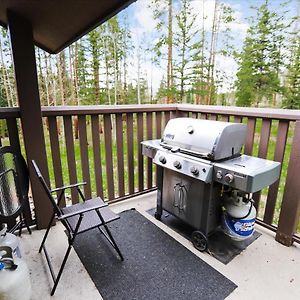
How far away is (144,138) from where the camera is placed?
104 inches

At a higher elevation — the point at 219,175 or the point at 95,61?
the point at 95,61

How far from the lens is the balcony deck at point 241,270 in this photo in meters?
1.40

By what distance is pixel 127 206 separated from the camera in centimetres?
250

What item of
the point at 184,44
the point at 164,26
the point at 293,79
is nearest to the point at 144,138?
the point at 184,44

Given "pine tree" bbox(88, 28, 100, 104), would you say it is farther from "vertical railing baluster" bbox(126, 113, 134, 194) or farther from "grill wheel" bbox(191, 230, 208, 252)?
"grill wheel" bbox(191, 230, 208, 252)

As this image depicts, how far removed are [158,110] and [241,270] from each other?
6.02ft

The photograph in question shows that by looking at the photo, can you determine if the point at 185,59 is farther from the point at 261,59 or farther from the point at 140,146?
the point at 140,146

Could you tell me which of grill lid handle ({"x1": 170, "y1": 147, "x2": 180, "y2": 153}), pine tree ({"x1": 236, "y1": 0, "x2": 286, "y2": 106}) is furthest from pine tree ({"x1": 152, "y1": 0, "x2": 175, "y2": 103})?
grill lid handle ({"x1": 170, "y1": 147, "x2": 180, "y2": 153})

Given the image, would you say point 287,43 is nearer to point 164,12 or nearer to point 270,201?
point 164,12

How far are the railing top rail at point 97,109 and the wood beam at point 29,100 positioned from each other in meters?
0.15

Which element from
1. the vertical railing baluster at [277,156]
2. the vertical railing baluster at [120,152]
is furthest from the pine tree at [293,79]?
the vertical railing baluster at [120,152]

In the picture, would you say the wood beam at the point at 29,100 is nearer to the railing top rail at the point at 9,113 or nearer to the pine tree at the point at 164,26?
the railing top rail at the point at 9,113

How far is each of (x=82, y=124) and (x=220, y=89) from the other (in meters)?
5.83

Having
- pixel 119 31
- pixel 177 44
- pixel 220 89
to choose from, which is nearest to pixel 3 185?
pixel 119 31
